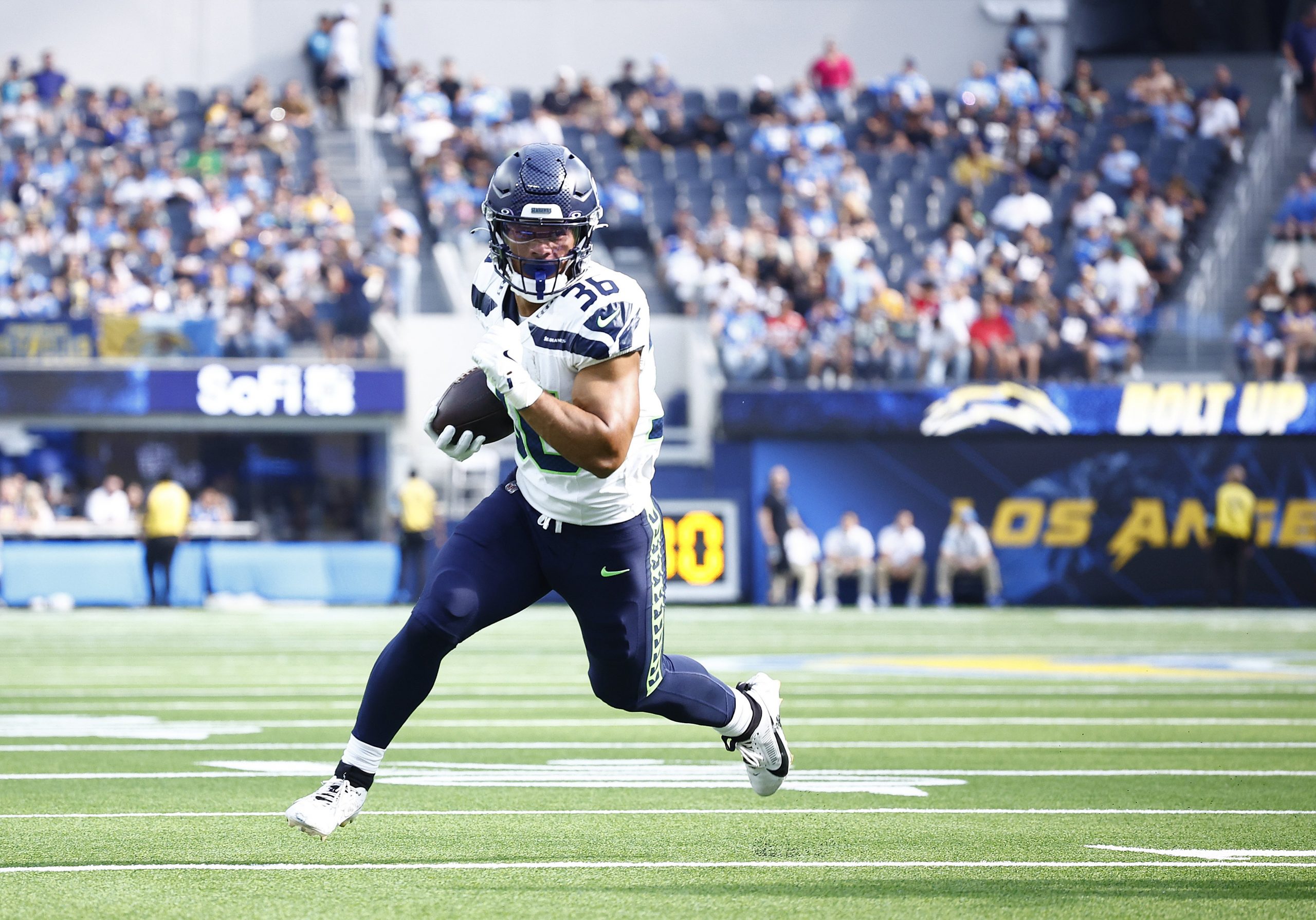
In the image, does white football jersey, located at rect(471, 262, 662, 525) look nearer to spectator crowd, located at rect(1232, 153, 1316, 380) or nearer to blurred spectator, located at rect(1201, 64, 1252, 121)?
spectator crowd, located at rect(1232, 153, 1316, 380)

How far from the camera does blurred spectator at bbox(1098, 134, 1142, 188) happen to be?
21.7 metres

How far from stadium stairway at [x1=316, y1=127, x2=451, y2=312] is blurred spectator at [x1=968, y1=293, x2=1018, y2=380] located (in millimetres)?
6539

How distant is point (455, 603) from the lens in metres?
4.50

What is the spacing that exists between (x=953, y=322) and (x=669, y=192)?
474cm

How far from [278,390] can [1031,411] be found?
8107 mm

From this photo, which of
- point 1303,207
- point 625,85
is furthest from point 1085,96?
point 625,85

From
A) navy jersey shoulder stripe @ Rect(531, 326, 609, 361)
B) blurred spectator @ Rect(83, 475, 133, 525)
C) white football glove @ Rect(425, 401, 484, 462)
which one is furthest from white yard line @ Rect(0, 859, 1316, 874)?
blurred spectator @ Rect(83, 475, 133, 525)

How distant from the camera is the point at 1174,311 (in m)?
18.0

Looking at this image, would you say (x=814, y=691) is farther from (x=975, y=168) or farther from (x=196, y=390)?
(x=975, y=168)

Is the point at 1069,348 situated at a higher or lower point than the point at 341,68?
lower

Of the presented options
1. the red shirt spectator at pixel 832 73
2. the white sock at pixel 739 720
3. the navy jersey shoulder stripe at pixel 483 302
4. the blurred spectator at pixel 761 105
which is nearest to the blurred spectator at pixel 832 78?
the red shirt spectator at pixel 832 73

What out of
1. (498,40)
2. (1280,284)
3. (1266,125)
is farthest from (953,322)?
(498,40)

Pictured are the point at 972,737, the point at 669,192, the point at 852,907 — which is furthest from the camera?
the point at 669,192

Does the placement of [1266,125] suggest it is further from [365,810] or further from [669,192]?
[365,810]
